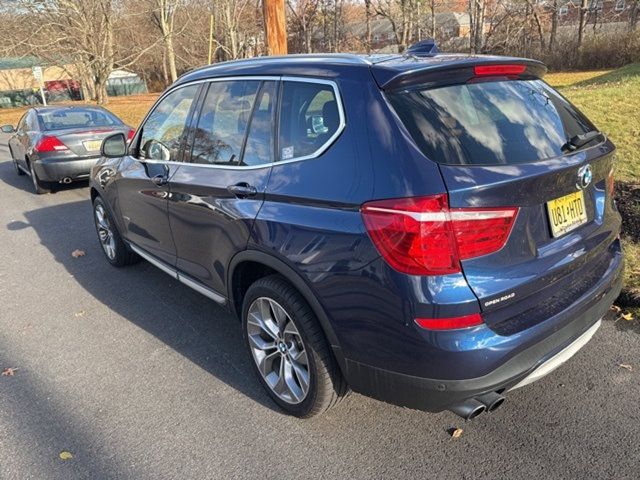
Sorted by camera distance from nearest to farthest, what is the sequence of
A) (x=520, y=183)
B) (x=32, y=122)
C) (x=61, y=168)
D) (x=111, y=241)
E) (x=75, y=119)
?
(x=520, y=183) → (x=111, y=241) → (x=61, y=168) → (x=75, y=119) → (x=32, y=122)

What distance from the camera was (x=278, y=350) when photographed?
296 cm

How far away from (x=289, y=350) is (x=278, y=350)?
116 millimetres

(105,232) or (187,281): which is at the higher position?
(187,281)

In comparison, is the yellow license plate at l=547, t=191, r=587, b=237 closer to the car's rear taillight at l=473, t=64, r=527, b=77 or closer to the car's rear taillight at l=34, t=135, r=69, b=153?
the car's rear taillight at l=473, t=64, r=527, b=77

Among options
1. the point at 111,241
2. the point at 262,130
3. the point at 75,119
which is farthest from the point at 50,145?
the point at 262,130

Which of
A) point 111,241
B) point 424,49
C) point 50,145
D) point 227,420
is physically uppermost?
point 424,49

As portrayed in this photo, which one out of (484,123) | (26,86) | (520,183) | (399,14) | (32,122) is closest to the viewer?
(520,183)

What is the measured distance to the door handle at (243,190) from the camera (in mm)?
2810

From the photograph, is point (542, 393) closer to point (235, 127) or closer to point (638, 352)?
point (638, 352)

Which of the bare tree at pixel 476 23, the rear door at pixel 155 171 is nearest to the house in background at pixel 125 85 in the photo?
the bare tree at pixel 476 23

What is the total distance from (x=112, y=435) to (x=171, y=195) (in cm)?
160

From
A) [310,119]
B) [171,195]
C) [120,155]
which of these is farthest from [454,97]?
[120,155]

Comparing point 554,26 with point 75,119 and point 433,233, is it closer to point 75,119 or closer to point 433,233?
point 75,119

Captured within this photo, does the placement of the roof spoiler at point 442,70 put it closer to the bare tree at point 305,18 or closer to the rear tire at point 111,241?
the rear tire at point 111,241
